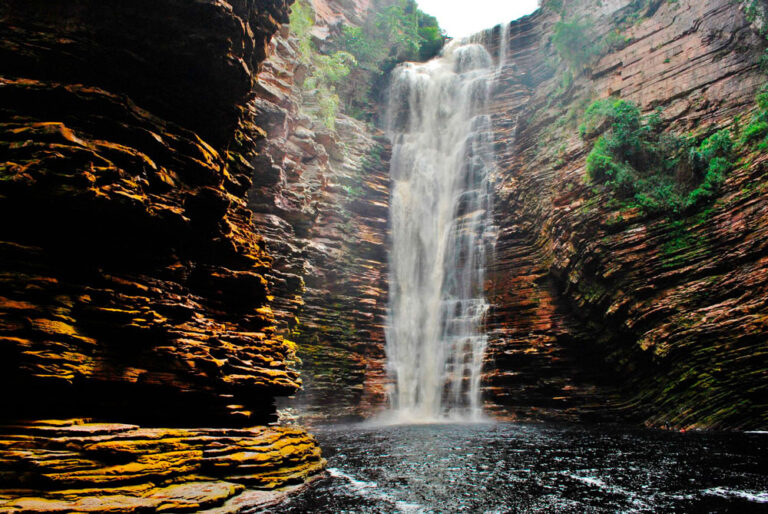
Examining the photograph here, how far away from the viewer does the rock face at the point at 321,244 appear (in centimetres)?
2009

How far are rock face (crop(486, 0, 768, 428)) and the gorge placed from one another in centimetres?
10

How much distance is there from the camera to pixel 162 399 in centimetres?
784

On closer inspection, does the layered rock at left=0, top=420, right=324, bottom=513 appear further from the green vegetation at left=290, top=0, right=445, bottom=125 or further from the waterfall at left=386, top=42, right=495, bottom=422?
the green vegetation at left=290, top=0, right=445, bottom=125

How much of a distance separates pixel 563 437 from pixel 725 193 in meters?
10.7

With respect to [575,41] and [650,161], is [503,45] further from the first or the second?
[650,161]

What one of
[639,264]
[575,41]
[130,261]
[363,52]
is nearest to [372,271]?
[639,264]

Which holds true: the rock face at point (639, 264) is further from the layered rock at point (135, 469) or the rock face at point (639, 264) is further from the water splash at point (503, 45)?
the layered rock at point (135, 469)

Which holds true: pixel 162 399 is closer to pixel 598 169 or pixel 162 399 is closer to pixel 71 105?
pixel 71 105

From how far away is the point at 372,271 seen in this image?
2486 cm

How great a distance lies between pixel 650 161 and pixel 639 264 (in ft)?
17.1

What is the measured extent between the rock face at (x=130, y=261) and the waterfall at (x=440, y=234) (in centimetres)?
1262

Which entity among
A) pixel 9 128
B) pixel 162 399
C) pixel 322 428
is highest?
pixel 9 128

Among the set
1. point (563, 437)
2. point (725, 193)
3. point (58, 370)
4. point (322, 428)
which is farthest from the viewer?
point (322, 428)

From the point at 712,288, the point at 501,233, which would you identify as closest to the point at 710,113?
the point at 712,288
